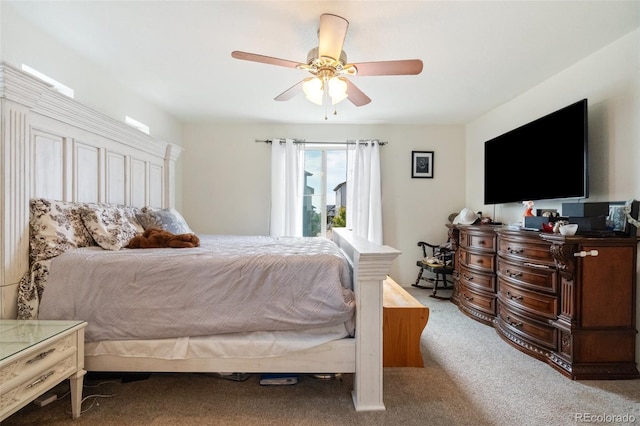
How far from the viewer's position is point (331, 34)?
1.63 meters

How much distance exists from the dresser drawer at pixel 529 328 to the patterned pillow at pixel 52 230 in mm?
3313

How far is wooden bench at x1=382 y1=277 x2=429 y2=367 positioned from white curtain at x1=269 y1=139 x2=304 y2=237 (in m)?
2.22

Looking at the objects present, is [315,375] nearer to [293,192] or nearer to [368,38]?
[368,38]

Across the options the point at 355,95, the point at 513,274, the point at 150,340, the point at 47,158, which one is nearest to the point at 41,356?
the point at 150,340

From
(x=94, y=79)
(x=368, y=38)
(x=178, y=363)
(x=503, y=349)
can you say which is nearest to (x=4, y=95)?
(x=94, y=79)

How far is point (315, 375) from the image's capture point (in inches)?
74.3

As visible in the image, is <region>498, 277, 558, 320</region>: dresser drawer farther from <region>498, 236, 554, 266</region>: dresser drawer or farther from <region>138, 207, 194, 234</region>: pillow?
<region>138, 207, 194, 234</region>: pillow

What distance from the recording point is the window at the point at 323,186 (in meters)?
4.29

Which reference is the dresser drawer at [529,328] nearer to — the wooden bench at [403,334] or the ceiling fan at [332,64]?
the wooden bench at [403,334]

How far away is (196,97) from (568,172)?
3.58 meters

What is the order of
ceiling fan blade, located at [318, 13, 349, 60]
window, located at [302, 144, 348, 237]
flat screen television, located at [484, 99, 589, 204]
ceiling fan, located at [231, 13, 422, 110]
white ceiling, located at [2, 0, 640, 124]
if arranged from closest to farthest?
1. ceiling fan blade, located at [318, 13, 349, 60]
2. ceiling fan, located at [231, 13, 422, 110]
3. white ceiling, located at [2, 0, 640, 124]
4. flat screen television, located at [484, 99, 589, 204]
5. window, located at [302, 144, 348, 237]

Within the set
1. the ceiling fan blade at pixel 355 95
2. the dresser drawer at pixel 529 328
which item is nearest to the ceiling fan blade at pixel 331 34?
the ceiling fan blade at pixel 355 95

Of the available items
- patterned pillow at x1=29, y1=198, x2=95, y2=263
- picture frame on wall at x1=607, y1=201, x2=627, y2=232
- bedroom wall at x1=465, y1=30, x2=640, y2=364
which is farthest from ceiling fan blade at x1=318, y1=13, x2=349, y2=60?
picture frame on wall at x1=607, y1=201, x2=627, y2=232

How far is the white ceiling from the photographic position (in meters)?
1.78
